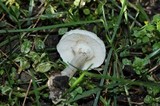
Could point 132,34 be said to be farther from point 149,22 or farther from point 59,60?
point 59,60

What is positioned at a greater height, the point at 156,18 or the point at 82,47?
the point at 156,18

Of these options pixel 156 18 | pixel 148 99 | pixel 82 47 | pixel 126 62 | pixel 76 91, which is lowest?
pixel 148 99

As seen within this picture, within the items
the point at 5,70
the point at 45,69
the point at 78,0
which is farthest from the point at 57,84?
the point at 78,0

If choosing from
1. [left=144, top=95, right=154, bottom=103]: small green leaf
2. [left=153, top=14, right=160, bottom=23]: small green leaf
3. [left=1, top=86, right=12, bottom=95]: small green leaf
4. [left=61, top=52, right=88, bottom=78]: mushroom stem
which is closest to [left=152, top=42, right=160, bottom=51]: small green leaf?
Result: [left=153, top=14, right=160, bottom=23]: small green leaf

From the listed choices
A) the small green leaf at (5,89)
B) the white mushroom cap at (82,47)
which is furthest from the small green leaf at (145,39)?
the small green leaf at (5,89)

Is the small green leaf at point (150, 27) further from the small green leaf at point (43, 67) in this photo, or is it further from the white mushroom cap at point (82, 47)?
the small green leaf at point (43, 67)

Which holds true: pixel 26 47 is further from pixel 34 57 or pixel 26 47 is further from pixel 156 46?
pixel 156 46

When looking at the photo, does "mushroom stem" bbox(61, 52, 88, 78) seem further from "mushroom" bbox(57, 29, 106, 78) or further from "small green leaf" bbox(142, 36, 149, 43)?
"small green leaf" bbox(142, 36, 149, 43)

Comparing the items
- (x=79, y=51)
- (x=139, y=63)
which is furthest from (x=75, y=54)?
(x=139, y=63)
